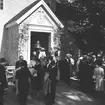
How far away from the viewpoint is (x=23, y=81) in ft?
A: 33.4

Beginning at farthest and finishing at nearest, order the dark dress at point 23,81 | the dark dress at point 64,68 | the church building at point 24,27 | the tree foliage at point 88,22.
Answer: the church building at point 24,27 < the dark dress at point 64,68 < the tree foliage at point 88,22 < the dark dress at point 23,81

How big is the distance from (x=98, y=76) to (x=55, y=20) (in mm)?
7067

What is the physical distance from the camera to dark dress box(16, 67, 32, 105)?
33.3 ft

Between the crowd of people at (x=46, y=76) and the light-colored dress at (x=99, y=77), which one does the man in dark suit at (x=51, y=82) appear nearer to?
the crowd of people at (x=46, y=76)

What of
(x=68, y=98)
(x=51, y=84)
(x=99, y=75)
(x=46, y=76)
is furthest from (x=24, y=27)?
(x=51, y=84)

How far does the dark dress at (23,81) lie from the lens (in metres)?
10.1

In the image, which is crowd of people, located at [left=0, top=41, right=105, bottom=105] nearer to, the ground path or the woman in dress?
the woman in dress

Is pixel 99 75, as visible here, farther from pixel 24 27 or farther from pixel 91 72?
pixel 24 27

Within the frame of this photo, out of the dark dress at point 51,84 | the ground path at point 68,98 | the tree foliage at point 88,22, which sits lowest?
the ground path at point 68,98

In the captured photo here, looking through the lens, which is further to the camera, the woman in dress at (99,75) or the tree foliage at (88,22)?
the tree foliage at (88,22)

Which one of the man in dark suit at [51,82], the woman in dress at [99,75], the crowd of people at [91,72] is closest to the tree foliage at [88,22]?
the crowd of people at [91,72]

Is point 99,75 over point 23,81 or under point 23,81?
over

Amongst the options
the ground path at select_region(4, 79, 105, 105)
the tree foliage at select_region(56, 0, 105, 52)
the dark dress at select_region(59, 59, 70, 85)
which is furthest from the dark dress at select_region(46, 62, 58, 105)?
the tree foliage at select_region(56, 0, 105, 52)

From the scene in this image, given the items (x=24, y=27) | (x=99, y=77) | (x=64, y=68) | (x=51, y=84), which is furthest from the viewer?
(x=24, y=27)
